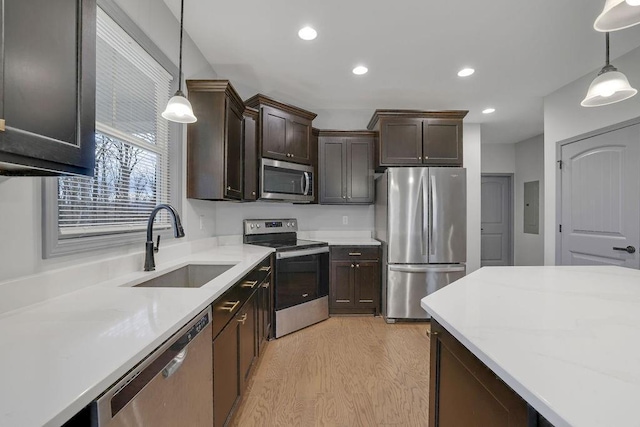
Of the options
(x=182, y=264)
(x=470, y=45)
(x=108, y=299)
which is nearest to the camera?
(x=108, y=299)

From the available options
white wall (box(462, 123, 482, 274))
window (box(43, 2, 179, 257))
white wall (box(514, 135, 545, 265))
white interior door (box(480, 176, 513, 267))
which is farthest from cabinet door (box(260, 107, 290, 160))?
white wall (box(514, 135, 545, 265))

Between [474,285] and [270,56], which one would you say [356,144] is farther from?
[474,285]

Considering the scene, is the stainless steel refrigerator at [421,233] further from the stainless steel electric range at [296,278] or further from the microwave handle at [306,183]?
the microwave handle at [306,183]

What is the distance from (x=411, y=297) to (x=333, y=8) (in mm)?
2840

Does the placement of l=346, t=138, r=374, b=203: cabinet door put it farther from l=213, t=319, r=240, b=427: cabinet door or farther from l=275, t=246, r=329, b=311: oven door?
l=213, t=319, r=240, b=427: cabinet door

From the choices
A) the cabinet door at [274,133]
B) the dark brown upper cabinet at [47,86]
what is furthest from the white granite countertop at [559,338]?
the cabinet door at [274,133]

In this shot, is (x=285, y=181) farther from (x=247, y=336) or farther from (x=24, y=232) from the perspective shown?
(x=24, y=232)

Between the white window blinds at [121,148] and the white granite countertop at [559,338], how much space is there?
64.0 inches

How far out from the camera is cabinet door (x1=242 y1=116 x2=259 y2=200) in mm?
2693

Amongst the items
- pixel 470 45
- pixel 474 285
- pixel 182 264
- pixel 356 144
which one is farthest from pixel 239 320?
pixel 470 45

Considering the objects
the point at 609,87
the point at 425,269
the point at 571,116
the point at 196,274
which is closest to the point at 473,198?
the point at 571,116

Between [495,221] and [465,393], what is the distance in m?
5.65

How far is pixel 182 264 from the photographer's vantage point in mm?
1855

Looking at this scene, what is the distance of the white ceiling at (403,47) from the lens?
6.31 ft
